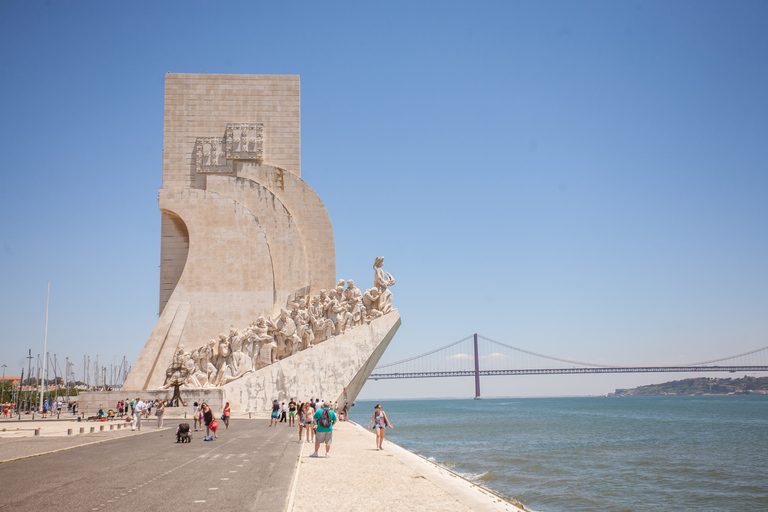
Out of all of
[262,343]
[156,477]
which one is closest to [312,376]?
[262,343]

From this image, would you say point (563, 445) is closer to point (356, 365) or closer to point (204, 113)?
point (356, 365)

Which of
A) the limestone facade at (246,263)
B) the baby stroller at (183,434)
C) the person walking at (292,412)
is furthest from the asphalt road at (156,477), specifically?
the limestone facade at (246,263)

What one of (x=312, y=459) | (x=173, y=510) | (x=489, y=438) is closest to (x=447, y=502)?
(x=173, y=510)

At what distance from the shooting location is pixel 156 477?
6.04m

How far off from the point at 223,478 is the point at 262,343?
34.0 ft

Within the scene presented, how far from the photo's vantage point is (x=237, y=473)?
248 inches

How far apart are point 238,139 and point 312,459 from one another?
46.2 ft

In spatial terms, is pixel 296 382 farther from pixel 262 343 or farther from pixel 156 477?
pixel 156 477

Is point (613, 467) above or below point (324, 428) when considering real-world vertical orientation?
below

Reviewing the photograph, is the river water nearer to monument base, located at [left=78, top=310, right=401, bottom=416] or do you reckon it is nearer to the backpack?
monument base, located at [left=78, top=310, right=401, bottom=416]

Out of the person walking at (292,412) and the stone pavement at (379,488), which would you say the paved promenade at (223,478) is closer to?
the stone pavement at (379,488)

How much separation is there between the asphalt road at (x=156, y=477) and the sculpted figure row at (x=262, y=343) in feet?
22.2

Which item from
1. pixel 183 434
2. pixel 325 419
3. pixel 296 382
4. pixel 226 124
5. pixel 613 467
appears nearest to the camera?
pixel 325 419

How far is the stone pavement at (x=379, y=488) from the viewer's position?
4977mm
